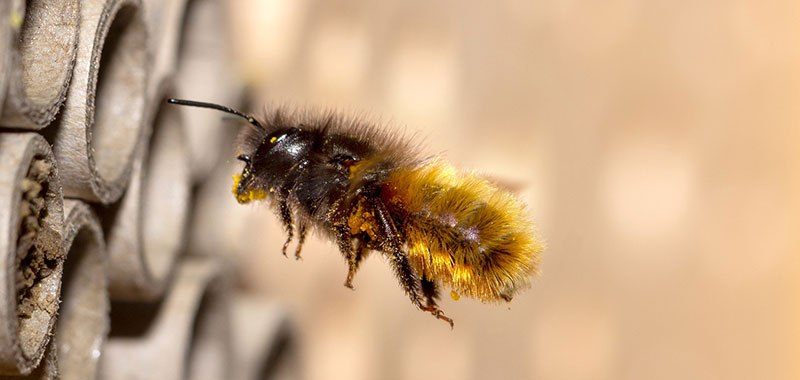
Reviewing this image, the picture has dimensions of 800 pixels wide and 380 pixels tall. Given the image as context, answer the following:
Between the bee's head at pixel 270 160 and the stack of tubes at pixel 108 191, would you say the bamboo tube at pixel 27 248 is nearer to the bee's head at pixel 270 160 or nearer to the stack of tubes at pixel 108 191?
the stack of tubes at pixel 108 191

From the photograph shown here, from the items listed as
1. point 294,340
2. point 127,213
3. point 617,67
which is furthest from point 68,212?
point 617,67

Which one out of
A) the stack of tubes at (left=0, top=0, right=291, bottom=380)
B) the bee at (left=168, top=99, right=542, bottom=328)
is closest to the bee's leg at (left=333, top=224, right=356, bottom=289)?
the bee at (left=168, top=99, right=542, bottom=328)

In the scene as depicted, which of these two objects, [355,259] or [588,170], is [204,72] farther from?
[588,170]

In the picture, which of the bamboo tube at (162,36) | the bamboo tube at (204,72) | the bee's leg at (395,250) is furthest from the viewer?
the bamboo tube at (204,72)

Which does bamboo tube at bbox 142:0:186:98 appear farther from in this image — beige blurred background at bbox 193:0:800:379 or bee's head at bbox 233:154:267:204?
beige blurred background at bbox 193:0:800:379

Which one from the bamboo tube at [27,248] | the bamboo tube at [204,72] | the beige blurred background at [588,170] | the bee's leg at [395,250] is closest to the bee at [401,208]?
the bee's leg at [395,250]

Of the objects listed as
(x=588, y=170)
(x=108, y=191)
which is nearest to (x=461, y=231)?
(x=108, y=191)
